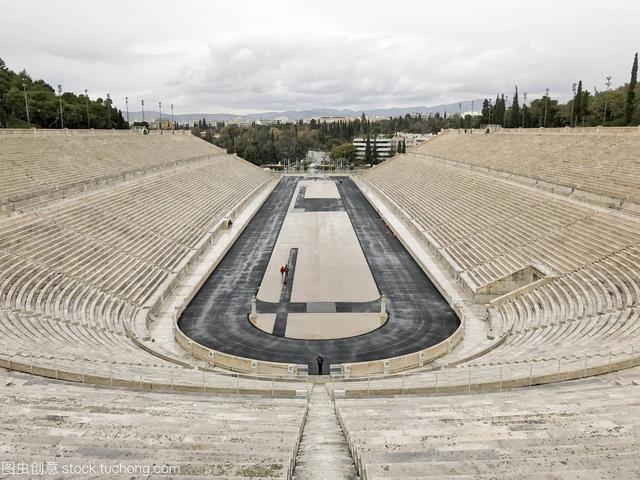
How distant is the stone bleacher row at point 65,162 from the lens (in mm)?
22625

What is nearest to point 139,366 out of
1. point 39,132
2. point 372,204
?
point 39,132

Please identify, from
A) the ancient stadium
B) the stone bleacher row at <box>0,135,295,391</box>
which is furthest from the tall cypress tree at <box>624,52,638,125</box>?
the stone bleacher row at <box>0,135,295,391</box>

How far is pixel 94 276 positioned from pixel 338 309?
9144mm

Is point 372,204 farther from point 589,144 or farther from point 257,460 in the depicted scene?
point 257,460

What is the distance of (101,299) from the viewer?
17156 mm

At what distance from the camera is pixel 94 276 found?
60.0 ft

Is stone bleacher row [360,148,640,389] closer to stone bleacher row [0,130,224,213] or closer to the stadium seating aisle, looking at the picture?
the stadium seating aisle

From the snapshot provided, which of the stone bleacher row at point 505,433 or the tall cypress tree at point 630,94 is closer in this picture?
the stone bleacher row at point 505,433

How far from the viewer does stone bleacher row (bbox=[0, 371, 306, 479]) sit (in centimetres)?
635

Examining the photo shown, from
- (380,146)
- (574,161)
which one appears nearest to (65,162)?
(574,161)

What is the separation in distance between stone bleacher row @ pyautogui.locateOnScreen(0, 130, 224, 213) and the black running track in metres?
8.51

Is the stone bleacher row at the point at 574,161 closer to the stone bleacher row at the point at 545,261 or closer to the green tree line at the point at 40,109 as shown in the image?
the stone bleacher row at the point at 545,261

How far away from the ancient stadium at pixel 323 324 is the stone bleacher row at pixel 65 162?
0.70ft

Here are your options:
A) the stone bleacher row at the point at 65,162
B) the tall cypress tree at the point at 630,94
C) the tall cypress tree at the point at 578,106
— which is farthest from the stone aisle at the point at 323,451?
the tall cypress tree at the point at 578,106
